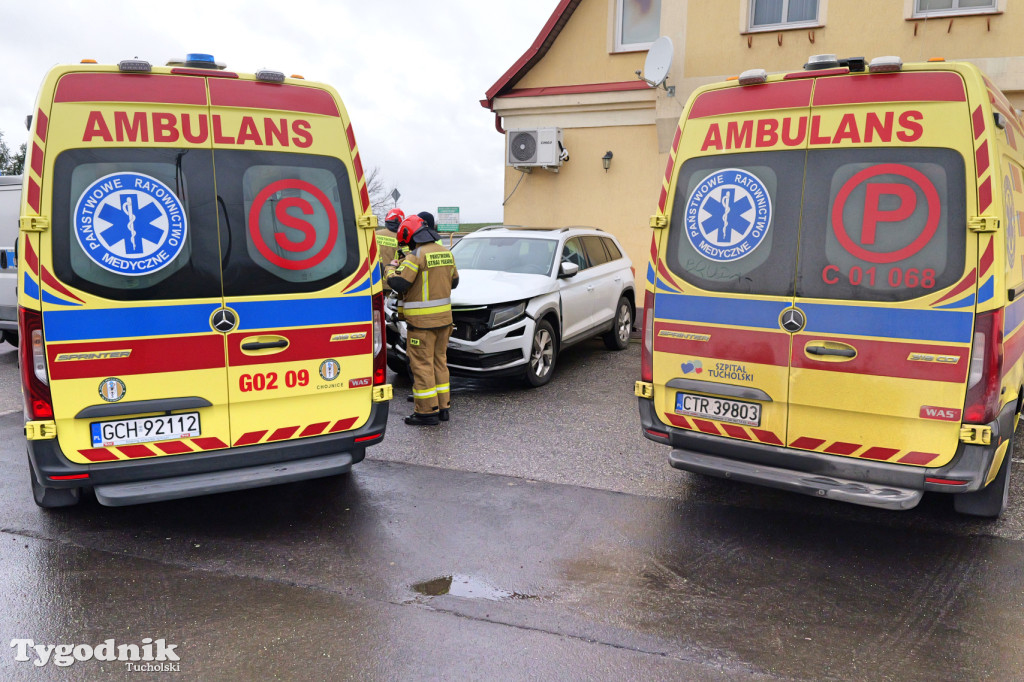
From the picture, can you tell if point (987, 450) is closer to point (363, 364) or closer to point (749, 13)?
point (363, 364)

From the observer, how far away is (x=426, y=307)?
21.9ft

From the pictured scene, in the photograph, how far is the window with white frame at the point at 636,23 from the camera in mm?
12539

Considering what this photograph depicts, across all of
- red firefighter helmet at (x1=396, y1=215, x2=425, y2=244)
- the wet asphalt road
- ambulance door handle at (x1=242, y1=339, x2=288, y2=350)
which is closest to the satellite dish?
red firefighter helmet at (x1=396, y1=215, x2=425, y2=244)

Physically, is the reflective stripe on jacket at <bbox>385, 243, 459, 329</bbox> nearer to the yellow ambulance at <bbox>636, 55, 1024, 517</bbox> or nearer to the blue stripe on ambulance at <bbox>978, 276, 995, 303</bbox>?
the yellow ambulance at <bbox>636, 55, 1024, 517</bbox>

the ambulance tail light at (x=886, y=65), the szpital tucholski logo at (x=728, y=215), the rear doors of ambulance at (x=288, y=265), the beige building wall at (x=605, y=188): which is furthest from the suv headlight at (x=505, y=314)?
the beige building wall at (x=605, y=188)

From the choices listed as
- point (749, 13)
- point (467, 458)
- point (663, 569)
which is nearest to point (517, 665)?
point (663, 569)

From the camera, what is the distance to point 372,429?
4641 mm

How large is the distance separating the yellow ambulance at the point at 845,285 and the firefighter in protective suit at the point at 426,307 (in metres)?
2.51

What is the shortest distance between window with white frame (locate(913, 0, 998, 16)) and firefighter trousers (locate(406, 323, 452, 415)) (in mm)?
8493

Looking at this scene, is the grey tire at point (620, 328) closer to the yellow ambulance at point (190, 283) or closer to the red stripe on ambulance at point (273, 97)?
the yellow ambulance at point (190, 283)

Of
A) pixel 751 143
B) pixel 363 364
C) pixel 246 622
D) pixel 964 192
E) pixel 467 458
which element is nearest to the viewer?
pixel 246 622

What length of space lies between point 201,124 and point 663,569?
340 centimetres

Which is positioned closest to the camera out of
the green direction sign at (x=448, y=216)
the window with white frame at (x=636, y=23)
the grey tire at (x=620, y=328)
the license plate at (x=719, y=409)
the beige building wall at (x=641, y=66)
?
the license plate at (x=719, y=409)

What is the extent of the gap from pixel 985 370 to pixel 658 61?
9.05 m
